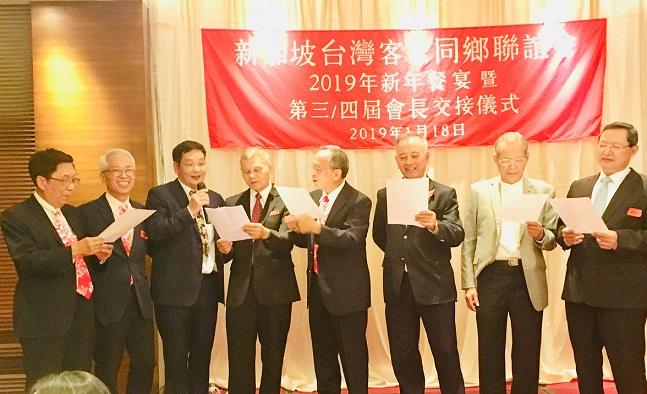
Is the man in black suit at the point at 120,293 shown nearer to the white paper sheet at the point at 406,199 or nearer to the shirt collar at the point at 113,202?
the shirt collar at the point at 113,202

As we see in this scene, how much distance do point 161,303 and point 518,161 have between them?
2115 mm

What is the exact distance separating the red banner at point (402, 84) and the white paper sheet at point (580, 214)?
59.6 inches

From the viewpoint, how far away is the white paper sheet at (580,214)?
3088 millimetres

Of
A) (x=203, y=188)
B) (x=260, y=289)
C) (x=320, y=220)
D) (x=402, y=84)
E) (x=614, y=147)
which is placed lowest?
(x=260, y=289)

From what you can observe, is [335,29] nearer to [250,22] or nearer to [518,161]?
[250,22]

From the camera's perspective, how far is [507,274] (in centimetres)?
352

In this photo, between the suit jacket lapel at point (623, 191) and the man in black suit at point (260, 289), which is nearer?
the suit jacket lapel at point (623, 191)

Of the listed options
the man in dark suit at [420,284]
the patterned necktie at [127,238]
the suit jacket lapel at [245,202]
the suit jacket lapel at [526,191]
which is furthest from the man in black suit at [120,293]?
the suit jacket lapel at [526,191]

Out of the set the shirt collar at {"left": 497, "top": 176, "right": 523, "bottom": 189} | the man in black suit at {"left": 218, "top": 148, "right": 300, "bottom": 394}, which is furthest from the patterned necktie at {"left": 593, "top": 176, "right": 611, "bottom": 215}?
the man in black suit at {"left": 218, "top": 148, "right": 300, "bottom": 394}

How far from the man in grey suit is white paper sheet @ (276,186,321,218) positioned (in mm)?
921

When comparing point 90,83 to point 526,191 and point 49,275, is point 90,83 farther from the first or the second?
point 526,191

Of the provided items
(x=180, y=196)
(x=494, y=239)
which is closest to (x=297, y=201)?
(x=180, y=196)

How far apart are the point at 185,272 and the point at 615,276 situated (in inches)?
88.5

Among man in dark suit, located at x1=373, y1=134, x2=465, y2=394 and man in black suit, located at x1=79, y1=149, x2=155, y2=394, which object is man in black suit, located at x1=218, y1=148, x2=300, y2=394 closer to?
man in black suit, located at x1=79, y1=149, x2=155, y2=394
